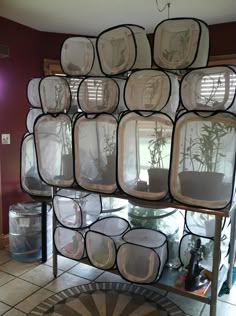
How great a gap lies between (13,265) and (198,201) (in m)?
1.92

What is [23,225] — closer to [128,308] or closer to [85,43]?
[128,308]

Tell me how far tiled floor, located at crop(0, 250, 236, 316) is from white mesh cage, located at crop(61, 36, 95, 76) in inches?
66.5

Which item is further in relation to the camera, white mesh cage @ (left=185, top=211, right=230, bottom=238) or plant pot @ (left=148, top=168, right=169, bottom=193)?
white mesh cage @ (left=185, top=211, right=230, bottom=238)

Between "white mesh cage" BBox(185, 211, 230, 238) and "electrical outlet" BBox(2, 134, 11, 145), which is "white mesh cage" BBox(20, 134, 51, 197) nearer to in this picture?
"electrical outlet" BBox(2, 134, 11, 145)

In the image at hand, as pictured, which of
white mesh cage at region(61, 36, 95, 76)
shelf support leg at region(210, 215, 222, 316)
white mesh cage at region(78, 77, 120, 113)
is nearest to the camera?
shelf support leg at region(210, 215, 222, 316)

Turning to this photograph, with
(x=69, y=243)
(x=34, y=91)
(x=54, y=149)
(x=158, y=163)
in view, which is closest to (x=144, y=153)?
(x=158, y=163)

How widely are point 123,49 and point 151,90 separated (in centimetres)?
34

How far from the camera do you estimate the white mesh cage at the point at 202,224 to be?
2038mm

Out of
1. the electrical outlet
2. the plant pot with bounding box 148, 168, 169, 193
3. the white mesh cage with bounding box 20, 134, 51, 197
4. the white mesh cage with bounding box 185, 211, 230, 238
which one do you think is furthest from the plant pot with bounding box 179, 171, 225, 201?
the electrical outlet

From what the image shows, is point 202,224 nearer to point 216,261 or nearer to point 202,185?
point 216,261

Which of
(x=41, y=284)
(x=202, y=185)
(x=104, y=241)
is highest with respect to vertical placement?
(x=202, y=185)

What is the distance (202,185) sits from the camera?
1752 millimetres

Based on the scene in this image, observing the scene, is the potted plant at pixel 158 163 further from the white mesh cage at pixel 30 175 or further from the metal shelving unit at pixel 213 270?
the white mesh cage at pixel 30 175

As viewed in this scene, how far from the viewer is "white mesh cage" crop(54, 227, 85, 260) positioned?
93.4 inches
